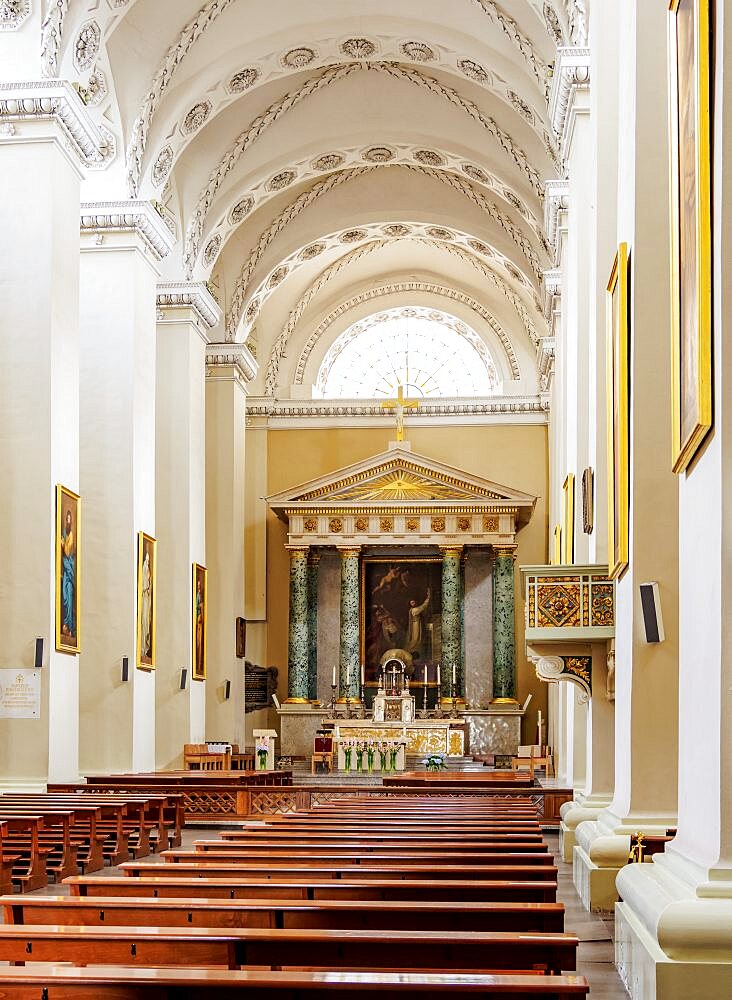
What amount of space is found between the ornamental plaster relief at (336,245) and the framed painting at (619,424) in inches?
734

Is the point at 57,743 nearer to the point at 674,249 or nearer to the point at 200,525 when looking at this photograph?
the point at 200,525

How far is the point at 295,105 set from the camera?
23594mm

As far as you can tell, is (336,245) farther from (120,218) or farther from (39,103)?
(39,103)

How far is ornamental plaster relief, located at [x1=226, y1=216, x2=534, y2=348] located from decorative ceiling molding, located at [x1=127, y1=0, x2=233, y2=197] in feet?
22.3

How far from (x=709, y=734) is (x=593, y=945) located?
2.87m

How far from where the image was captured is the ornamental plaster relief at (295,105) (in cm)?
2267

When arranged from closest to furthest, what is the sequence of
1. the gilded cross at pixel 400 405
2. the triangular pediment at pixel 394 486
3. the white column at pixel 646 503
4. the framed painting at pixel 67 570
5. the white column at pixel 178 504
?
the white column at pixel 646 503 → the framed painting at pixel 67 570 → the white column at pixel 178 504 → the triangular pediment at pixel 394 486 → the gilded cross at pixel 400 405

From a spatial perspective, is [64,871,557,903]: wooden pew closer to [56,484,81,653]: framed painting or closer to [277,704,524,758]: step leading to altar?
[56,484,81,653]: framed painting

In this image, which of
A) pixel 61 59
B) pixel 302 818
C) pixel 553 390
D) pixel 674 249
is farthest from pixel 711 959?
pixel 553 390

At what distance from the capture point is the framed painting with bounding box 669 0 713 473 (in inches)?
179

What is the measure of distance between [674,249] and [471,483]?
22560 mm

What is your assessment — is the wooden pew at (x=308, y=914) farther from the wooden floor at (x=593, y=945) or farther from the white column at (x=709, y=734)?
the wooden floor at (x=593, y=945)

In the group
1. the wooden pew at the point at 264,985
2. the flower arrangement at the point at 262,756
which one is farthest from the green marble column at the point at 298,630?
the wooden pew at the point at 264,985

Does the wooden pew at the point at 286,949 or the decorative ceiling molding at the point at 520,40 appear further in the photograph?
the decorative ceiling molding at the point at 520,40
